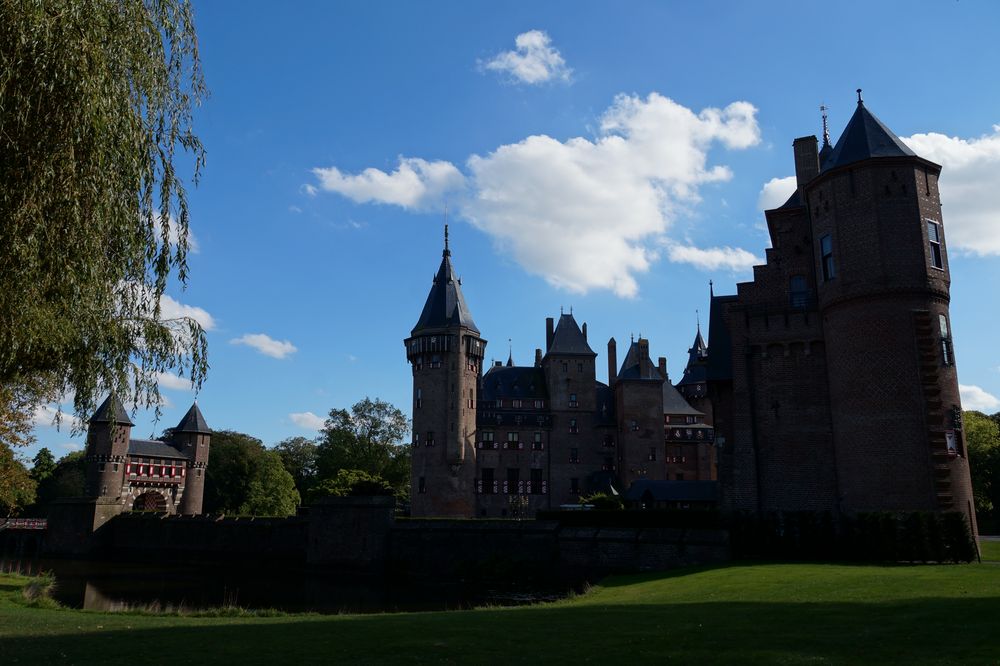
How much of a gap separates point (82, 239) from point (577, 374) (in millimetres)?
47711

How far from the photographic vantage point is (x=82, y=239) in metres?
8.82

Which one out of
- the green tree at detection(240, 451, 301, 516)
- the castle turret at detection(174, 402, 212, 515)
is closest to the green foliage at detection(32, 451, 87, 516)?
the castle turret at detection(174, 402, 212, 515)

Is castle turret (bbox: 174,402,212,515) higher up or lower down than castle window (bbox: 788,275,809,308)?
lower down

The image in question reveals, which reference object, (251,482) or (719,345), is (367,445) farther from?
(719,345)

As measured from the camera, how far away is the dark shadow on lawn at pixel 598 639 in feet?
26.7

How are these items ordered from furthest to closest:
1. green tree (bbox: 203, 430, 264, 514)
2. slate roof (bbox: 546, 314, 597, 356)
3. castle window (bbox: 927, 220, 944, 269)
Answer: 1. green tree (bbox: 203, 430, 264, 514)
2. slate roof (bbox: 546, 314, 597, 356)
3. castle window (bbox: 927, 220, 944, 269)

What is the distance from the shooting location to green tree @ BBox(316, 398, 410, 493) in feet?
204

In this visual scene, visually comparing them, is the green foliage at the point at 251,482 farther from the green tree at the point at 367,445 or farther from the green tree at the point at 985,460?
the green tree at the point at 985,460

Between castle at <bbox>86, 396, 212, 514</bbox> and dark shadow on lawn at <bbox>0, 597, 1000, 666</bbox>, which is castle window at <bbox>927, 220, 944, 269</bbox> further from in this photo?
castle at <bbox>86, 396, 212, 514</bbox>

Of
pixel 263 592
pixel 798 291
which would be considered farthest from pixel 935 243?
pixel 263 592

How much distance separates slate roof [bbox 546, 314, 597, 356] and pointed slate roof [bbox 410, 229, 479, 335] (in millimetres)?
7082

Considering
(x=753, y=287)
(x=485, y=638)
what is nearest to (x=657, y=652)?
(x=485, y=638)

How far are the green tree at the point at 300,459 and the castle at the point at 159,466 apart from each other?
14497 mm

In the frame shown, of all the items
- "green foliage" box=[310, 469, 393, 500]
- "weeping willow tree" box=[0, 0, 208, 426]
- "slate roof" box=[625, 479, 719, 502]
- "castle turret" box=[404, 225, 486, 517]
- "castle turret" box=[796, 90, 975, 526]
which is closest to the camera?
"weeping willow tree" box=[0, 0, 208, 426]
